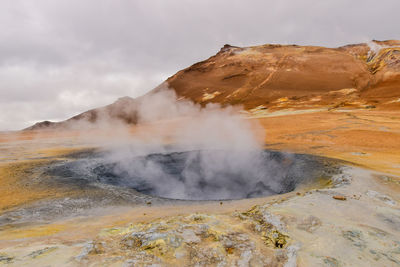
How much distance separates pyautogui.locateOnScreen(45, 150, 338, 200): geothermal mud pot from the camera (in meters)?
8.25

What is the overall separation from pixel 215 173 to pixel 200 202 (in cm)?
477

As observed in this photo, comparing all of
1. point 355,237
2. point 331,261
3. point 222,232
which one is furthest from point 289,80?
point 331,261

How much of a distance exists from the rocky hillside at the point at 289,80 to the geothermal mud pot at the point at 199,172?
24.4 m

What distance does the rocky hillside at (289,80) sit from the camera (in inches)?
1380

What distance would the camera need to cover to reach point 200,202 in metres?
5.91

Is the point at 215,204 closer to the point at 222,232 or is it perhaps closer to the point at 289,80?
the point at 222,232

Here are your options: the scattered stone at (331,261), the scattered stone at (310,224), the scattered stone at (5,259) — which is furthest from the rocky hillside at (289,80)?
the scattered stone at (5,259)

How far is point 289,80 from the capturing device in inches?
1772

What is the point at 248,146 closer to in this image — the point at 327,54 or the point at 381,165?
the point at 381,165

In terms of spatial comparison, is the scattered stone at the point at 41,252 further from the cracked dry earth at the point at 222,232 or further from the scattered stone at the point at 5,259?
the scattered stone at the point at 5,259

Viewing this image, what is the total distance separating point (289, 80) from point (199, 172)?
1553 inches

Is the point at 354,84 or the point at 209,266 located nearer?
the point at 209,266

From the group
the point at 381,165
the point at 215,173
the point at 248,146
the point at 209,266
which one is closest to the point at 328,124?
the point at 248,146

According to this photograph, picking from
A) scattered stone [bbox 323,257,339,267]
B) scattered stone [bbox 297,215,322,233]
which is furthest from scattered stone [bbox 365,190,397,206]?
scattered stone [bbox 323,257,339,267]
